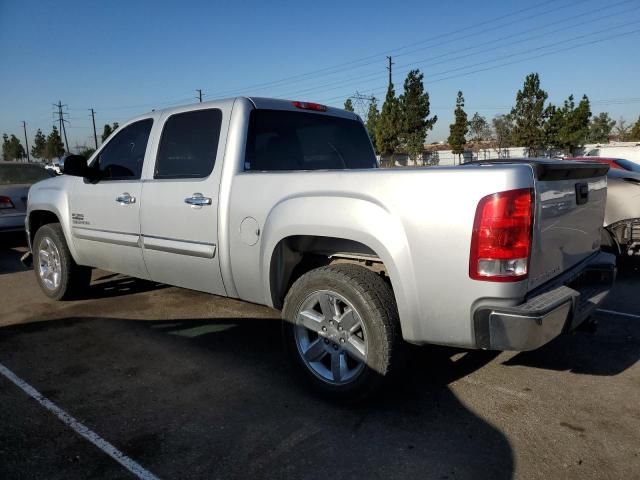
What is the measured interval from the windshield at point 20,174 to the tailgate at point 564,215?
9380 millimetres

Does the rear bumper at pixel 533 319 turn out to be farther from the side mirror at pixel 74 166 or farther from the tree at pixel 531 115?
the tree at pixel 531 115

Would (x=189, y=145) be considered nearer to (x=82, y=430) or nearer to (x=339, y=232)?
(x=339, y=232)

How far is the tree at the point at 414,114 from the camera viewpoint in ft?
136

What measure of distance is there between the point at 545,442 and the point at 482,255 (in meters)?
1.12

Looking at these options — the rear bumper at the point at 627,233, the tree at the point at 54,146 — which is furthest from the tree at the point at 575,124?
the tree at the point at 54,146

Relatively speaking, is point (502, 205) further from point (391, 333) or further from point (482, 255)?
point (391, 333)

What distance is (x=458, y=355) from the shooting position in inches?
161

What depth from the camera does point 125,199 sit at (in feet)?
14.9

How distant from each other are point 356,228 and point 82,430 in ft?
6.41

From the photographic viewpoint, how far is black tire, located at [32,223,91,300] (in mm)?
5484

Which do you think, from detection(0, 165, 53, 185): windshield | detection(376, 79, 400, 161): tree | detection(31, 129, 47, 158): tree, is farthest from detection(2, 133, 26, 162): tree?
detection(0, 165, 53, 185): windshield

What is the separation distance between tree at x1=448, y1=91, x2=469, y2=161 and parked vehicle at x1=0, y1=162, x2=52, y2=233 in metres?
41.2

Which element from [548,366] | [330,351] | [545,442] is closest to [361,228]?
[330,351]

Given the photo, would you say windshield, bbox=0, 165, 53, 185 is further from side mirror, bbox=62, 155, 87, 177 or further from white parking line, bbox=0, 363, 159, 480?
white parking line, bbox=0, 363, 159, 480
